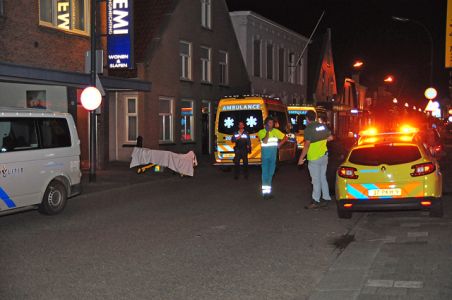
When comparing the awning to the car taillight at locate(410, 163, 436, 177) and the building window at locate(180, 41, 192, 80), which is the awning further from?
the car taillight at locate(410, 163, 436, 177)

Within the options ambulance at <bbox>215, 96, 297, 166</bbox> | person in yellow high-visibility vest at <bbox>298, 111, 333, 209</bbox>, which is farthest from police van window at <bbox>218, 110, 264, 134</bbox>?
person in yellow high-visibility vest at <bbox>298, 111, 333, 209</bbox>

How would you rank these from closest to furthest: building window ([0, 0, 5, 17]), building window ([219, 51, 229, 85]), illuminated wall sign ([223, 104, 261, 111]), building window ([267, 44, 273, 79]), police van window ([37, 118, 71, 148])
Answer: police van window ([37, 118, 71, 148]) → building window ([0, 0, 5, 17]) → illuminated wall sign ([223, 104, 261, 111]) → building window ([219, 51, 229, 85]) → building window ([267, 44, 273, 79])

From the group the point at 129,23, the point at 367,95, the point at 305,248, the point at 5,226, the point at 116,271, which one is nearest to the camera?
the point at 116,271

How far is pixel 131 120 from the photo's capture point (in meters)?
24.5

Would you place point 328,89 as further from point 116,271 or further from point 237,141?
point 116,271

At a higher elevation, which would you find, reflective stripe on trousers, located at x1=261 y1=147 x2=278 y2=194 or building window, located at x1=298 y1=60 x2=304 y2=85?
building window, located at x1=298 y1=60 x2=304 y2=85

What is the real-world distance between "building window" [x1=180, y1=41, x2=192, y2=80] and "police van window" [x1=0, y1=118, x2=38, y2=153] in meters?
16.8

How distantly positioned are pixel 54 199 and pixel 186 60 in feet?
56.7

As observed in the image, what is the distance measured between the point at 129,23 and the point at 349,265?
14391mm

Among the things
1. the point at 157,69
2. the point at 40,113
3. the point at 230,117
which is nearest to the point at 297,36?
the point at 157,69

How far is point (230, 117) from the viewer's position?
65.7 ft

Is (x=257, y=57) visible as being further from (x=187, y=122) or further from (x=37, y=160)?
(x=37, y=160)

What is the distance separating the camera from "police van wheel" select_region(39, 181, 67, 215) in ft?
35.6

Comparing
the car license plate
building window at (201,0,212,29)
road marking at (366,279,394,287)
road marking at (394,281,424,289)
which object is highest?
building window at (201,0,212,29)
